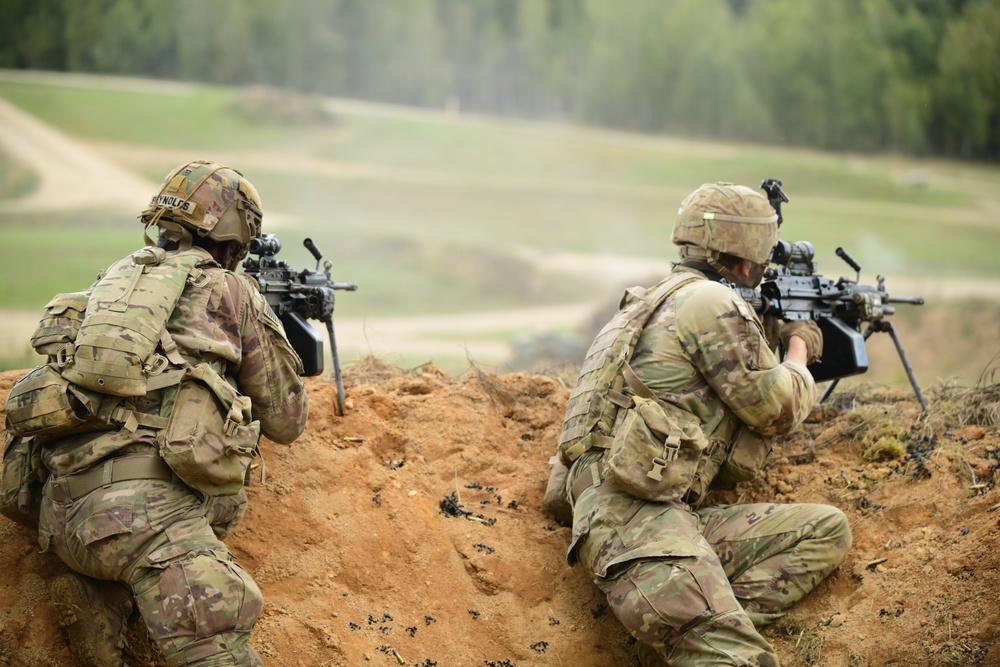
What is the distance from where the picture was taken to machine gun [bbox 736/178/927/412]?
20.4 feet

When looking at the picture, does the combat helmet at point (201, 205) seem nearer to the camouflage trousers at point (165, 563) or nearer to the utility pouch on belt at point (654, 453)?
the camouflage trousers at point (165, 563)

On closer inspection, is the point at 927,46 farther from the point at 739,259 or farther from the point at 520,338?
the point at 739,259

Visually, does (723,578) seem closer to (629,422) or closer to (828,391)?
(629,422)

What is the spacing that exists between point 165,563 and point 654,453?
2.22m

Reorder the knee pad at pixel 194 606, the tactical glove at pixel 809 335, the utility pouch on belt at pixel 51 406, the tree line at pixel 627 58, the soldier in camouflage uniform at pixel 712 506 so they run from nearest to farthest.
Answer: the knee pad at pixel 194 606, the utility pouch on belt at pixel 51 406, the soldier in camouflage uniform at pixel 712 506, the tactical glove at pixel 809 335, the tree line at pixel 627 58

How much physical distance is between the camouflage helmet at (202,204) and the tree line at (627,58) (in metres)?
14.5

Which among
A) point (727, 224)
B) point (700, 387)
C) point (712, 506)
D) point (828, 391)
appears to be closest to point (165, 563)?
point (700, 387)

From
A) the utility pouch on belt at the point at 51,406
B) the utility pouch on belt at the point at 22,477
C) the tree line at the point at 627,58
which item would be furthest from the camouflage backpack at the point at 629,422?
the tree line at the point at 627,58

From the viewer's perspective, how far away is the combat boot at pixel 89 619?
4.39m

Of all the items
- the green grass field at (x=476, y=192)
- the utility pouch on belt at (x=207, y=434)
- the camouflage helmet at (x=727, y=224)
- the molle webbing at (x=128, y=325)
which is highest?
the camouflage helmet at (x=727, y=224)

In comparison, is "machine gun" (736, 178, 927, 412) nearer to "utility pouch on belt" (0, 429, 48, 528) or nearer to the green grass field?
"utility pouch on belt" (0, 429, 48, 528)

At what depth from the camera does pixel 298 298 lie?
6.07 meters

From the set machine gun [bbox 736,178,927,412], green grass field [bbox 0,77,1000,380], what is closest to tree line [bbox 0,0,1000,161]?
green grass field [bbox 0,77,1000,380]

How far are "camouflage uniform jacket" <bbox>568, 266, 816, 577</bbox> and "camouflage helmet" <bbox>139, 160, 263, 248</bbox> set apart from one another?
2.05 metres
